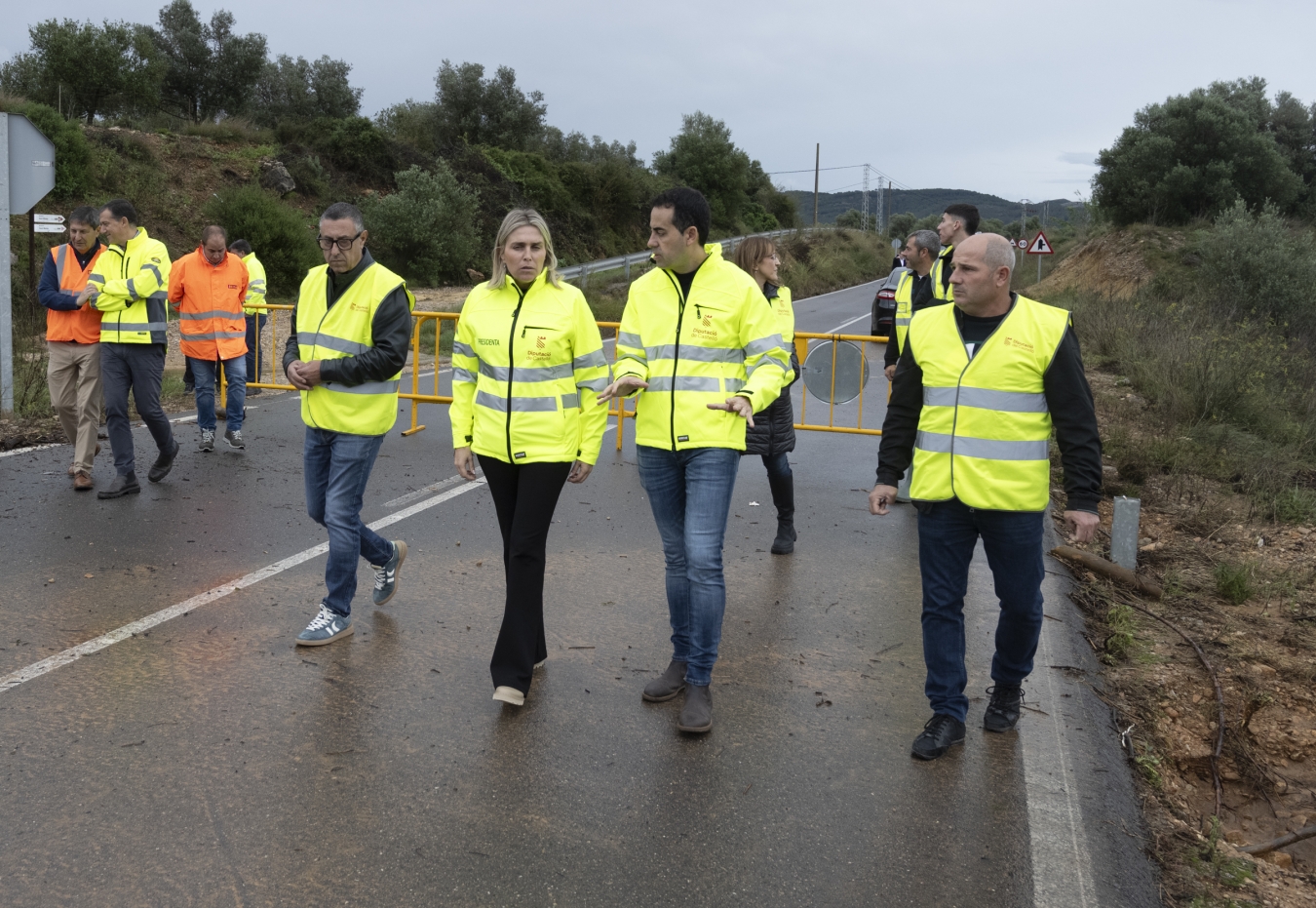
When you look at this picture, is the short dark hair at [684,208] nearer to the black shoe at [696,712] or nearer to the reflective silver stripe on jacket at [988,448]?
the reflective silver stripe on jacket at [988,448]

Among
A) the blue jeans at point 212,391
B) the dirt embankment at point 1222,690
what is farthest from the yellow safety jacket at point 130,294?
the dirt embankment at point 1222,690

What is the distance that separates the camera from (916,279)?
321 inches

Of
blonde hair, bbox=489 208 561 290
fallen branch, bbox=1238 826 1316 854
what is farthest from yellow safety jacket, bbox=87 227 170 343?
fallen branch, bbox=1238 826 1316 854

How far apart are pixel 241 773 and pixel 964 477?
284cm

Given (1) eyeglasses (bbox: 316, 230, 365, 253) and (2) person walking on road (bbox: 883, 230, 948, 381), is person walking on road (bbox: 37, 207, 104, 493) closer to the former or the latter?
(1) eyeglasses (bbox: 316, 230, 365, 253)

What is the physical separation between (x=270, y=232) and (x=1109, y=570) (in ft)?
89.4

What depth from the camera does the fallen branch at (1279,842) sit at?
3.99 m

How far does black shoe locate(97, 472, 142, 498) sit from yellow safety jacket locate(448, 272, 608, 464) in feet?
14.9

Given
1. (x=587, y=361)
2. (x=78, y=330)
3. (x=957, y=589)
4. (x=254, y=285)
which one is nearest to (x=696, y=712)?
(x=957, y=589)

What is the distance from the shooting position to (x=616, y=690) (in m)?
4.80

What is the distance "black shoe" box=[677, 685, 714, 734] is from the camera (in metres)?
4.33

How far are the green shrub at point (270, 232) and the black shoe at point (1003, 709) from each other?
27.9 metres

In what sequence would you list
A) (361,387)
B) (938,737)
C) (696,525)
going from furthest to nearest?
(361,387) < (696,525) < (938,737)

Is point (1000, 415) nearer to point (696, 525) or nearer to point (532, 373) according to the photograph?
point (696, 525)
